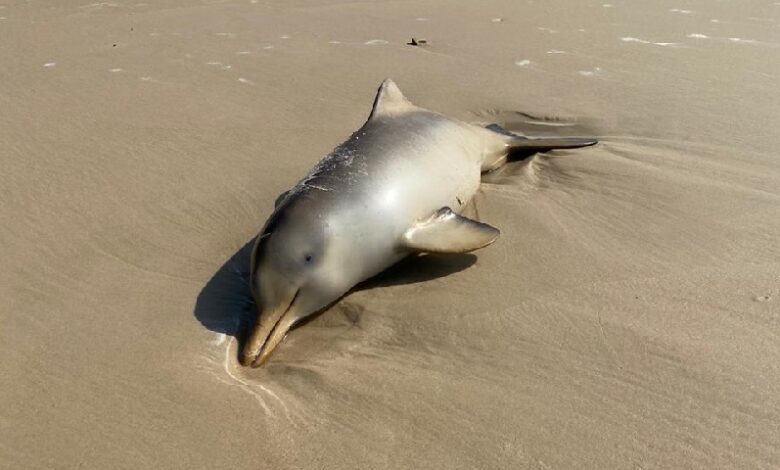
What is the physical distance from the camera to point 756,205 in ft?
11.2

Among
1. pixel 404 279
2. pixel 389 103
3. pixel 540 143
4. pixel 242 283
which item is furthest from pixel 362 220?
pixel 540 143

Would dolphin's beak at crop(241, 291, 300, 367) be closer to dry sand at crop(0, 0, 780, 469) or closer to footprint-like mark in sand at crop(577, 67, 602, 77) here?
dry sand at crop(0, 0, 780, 469)

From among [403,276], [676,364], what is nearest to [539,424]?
[676,364]

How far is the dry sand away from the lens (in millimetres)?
2193

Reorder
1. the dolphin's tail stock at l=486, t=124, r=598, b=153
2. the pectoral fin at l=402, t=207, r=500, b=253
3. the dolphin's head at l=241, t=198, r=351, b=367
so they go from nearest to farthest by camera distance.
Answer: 1. the dolphin's head at l=241, t=198, r=351, b=367
2. the pectoral fin at l=402, t=207, r=500, b=253
3. the dolphin's tail stock at l=486, t=124, r=598, b=153

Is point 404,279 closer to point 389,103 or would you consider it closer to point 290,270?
point 290,270

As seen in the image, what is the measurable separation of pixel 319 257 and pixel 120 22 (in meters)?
5.00

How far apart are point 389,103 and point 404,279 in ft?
4.15

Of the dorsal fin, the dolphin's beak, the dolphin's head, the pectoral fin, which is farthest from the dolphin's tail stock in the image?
the dolphin's beak

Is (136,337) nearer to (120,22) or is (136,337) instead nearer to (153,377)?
(153,377)

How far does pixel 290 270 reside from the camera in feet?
8.93

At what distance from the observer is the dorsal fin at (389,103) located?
12.4 ft

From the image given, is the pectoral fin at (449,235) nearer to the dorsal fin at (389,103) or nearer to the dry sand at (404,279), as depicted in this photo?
the dry sand at (404,279)

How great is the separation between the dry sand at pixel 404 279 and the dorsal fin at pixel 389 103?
0.51 m
